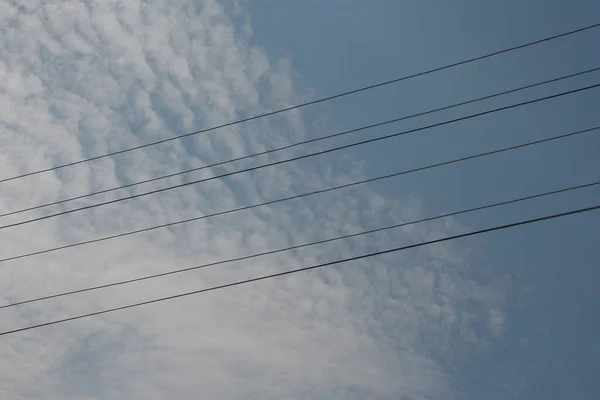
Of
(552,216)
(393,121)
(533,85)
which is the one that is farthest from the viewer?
(393,121)

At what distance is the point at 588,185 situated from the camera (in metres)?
10.1

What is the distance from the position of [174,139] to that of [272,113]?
6.78 ft

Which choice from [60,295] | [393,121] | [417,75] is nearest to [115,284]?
[60,295]

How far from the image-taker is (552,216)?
32.7ft

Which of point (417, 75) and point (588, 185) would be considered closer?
point (588, 185)

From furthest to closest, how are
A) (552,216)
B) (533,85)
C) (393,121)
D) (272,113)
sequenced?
(272,113)
(393,121)
(533,85)
(552,216)

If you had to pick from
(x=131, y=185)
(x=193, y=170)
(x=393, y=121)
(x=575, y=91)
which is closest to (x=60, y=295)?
(x=131, y=185)

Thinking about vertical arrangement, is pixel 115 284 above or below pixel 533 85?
below

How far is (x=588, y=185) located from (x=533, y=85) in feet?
6.46

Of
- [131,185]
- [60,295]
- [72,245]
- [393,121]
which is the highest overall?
[393,121]

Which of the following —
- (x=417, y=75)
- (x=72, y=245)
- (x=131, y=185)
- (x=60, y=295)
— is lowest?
(x=60, y=295)

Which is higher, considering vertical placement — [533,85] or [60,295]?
[533,85]

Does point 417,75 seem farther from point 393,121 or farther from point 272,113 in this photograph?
point 272,113

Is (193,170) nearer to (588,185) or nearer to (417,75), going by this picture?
(417,75)
